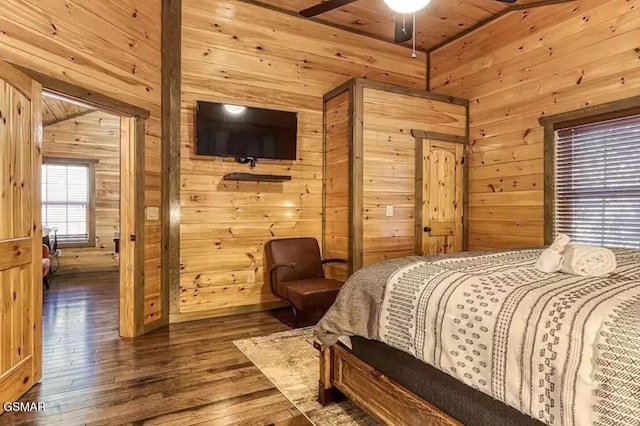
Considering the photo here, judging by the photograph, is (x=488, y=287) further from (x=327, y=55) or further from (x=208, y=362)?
(x=327, y=55)

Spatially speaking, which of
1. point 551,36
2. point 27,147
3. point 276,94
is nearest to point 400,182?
point 276,94

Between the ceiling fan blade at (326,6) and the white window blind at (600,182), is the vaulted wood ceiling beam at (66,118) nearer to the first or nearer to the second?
the ceiling fan blade at (326,6)

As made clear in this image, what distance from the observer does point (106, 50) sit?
317cm

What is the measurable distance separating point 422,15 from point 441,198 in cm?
223

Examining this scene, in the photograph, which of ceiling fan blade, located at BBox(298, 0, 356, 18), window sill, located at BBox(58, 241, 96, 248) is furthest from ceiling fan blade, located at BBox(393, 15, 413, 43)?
window sill, located at BBox(58, 241, 96, 248)

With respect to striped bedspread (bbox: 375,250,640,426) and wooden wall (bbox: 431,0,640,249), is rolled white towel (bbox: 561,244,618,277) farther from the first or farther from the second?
wooden wall (bbox: 431,0,640,249)

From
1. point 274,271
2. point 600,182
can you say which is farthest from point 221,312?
point 600,182

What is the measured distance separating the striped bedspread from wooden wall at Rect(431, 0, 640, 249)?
2.36 meters

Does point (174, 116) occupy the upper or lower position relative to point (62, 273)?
upper

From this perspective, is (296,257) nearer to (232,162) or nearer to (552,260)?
(232,162)

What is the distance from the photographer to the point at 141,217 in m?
3.50

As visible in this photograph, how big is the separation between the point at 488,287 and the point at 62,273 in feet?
25.4

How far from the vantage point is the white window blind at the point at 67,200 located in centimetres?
704

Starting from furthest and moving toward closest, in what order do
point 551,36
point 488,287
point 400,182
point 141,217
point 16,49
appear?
point 400,182, point 551,36, point 141,217, point 16,49, point 488,287
